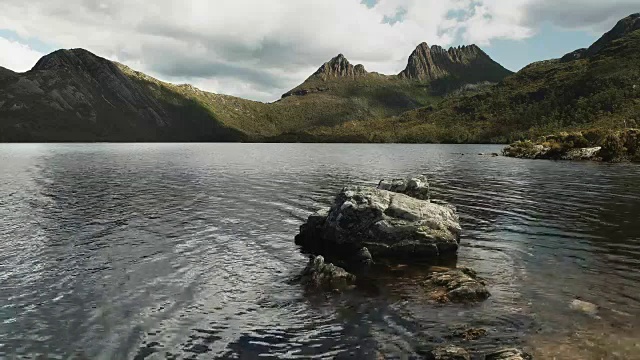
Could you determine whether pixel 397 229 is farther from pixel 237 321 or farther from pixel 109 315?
pixel 109 315

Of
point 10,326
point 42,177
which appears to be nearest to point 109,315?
point 10,326

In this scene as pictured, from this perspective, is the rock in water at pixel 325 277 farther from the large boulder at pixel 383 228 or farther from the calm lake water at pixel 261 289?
the large boulder at pixel 383 228

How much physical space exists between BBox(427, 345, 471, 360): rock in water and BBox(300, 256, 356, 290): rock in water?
7.82m

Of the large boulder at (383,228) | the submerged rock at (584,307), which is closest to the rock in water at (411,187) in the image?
the large boulder at (383,228)

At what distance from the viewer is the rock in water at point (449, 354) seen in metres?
14.4

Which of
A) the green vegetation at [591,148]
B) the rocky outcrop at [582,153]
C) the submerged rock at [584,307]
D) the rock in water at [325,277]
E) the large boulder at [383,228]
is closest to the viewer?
the submerged rock at [584,307]

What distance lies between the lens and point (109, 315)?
60.0 ft

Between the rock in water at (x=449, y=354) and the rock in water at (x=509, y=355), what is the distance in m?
0.76

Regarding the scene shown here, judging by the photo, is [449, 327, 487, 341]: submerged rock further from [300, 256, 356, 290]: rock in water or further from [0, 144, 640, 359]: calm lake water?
[300, 256, 356, 290]: rock in water

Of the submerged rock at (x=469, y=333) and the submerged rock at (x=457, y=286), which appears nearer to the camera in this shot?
the submerged rock at (x=469, y=333)

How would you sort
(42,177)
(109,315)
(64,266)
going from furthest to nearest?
(42,177)
(64,266)
(109,315)

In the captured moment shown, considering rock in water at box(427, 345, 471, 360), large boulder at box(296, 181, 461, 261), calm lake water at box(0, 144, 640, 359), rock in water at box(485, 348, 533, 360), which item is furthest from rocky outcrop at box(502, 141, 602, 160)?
rock in water at box(427, 345, 471, 360)

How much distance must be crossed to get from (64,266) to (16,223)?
1579 cm

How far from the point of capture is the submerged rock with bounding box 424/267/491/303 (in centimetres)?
2034
